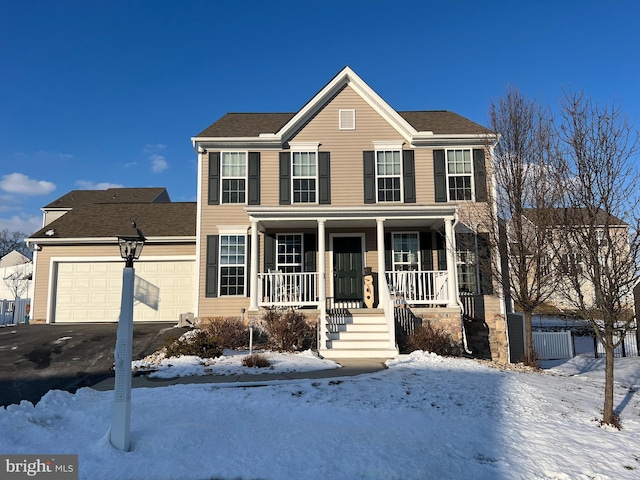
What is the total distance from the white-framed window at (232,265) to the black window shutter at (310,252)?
6.25 feet

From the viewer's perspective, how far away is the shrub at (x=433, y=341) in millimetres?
10164

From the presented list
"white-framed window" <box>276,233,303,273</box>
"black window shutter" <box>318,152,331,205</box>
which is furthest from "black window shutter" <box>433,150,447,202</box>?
"white-framed window" <box>276,233,303,273</box>

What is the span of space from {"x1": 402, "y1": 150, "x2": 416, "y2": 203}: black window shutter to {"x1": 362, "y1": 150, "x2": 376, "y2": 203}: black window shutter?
973 mm

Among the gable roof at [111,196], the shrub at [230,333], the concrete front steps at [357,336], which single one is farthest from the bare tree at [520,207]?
the gable roof at [111,196]

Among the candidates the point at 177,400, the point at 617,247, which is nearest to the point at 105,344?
the point at 177,400

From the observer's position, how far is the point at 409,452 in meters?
4.50

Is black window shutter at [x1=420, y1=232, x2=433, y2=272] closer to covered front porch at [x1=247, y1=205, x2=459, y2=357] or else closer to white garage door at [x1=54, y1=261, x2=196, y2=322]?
covered front porch at [x1=247, y1=205, x2=459, y2=357]

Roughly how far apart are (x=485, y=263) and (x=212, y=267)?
7970 millimetres

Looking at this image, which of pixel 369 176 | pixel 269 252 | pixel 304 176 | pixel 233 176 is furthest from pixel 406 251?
pixel 233 176

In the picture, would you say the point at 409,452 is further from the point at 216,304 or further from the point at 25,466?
the point at 216,304

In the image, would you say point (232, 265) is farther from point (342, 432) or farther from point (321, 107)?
point (342, 432)

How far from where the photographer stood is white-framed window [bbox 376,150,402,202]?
44.8 ft

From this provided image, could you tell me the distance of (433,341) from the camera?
33.6 ft

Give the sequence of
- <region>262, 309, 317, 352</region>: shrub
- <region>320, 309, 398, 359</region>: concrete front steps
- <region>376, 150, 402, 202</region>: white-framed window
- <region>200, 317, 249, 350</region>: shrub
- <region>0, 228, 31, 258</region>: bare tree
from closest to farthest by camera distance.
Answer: <region>320, 309, 398, 359</region>: concrete front steps → <region>262, 309, 317, 352</region>: shrub → <region>200, 317, 249, 350</region>: shrub → <region>376, 150, 402, 202</region>: white-framed window → <region>0, 228, 31, 258</region>: bare tree
